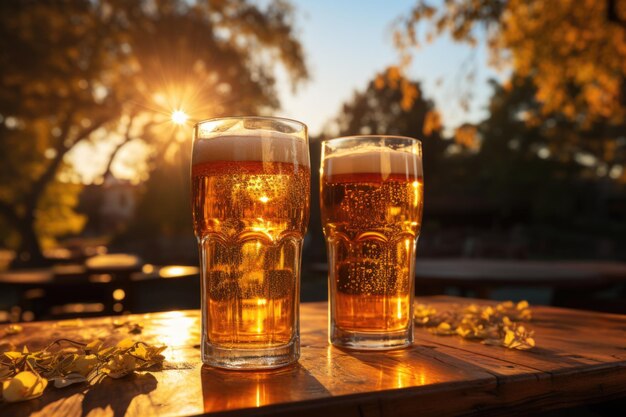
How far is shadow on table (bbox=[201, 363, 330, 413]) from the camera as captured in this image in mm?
753

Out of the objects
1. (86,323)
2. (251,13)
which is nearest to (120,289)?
(86,323)

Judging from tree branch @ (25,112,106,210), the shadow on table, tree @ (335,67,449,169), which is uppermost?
tree @ (335,67,449,169)

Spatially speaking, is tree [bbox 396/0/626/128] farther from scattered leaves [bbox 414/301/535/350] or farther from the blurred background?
scattered leaves [bbox 414/301/535/350]

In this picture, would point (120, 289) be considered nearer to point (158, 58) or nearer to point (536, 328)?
point (536, 328)

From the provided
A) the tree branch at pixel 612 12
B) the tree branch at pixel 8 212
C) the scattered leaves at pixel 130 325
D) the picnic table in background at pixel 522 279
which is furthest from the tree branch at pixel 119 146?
the scattered leaves at pixel 130 325

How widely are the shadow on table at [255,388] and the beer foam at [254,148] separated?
39 centimetres

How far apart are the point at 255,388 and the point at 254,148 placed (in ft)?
1.48

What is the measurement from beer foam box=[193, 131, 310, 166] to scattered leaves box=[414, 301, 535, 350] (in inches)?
21.8

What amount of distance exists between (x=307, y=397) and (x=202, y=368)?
0.28 metres

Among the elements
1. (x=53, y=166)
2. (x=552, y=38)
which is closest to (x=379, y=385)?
(x=552, y=38)

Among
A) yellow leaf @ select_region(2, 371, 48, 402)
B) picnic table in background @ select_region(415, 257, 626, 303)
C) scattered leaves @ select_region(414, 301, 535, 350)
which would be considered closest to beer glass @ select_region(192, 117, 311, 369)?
yellow leaf @ select_region(2, 371, 48, 402)

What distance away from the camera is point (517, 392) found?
887 millimetres

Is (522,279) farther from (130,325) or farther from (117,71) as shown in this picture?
(117,71)

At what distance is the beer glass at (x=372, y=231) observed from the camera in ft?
4.14
